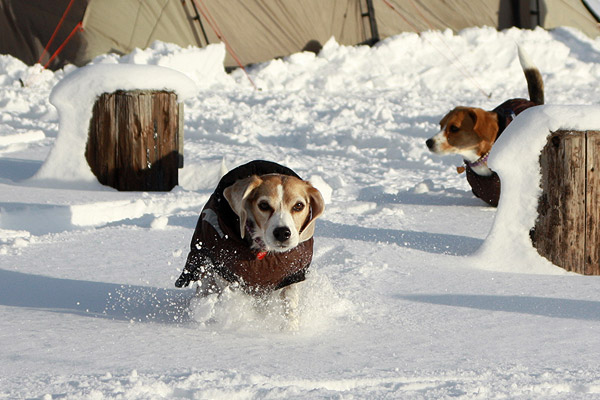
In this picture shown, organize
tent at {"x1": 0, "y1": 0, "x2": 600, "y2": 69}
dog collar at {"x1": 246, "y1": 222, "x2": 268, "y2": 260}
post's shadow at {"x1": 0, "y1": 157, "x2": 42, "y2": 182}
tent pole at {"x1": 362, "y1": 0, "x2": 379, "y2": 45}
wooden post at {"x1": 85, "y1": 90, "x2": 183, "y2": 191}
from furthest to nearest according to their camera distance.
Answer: tent pole at {"x1": 362, "y1": 0, "x2": 379, "y2": 45}, tent at {"x1": 0, "y1": 0, "x2": 600, "y2": 69}, post's shadow at {"x1": 0, "y1": 157, "x2": 42, "y2": 182}, wooden post at {"x1": 85, "y1": 90, "x2": 183, "y2": 191}, dog collar at {"x1": 246, "y1": 222, "x2": 268, "y2": 260}

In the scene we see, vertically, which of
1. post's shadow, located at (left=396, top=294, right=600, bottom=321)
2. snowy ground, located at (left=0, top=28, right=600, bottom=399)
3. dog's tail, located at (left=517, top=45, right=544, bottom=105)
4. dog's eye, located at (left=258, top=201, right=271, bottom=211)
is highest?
dog's tail, located at (left=517, top=45, right=544, bottom=105)

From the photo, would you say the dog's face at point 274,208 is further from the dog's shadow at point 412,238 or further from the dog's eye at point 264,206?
the dog's shadow at point 412,238

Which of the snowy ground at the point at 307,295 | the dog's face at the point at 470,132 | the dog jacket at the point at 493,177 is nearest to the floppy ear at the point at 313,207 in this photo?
the snowy ground at the point at 307,295

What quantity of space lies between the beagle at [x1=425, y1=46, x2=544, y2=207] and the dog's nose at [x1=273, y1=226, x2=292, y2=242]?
2.65 meters

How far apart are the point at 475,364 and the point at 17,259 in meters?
2.33

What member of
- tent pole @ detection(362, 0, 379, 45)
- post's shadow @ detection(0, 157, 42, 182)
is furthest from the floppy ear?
tent pole @ detection(362, 0, 379, 45)

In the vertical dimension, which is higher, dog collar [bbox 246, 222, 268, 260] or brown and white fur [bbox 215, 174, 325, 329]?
brown and white fur [bbox 215, 174, 325, 329]

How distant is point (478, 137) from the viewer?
215 inches

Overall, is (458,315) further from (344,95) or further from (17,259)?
(344,95)

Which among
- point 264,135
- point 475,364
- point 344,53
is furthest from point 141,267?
point 344,53

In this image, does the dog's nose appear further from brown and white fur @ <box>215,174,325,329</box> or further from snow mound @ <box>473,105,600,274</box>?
snow mound @ <box>473,105,600,274</box>

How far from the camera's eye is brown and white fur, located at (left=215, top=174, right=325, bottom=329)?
302 centimetres

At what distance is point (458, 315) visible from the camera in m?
3.24

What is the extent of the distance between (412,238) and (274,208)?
5.68 feet
